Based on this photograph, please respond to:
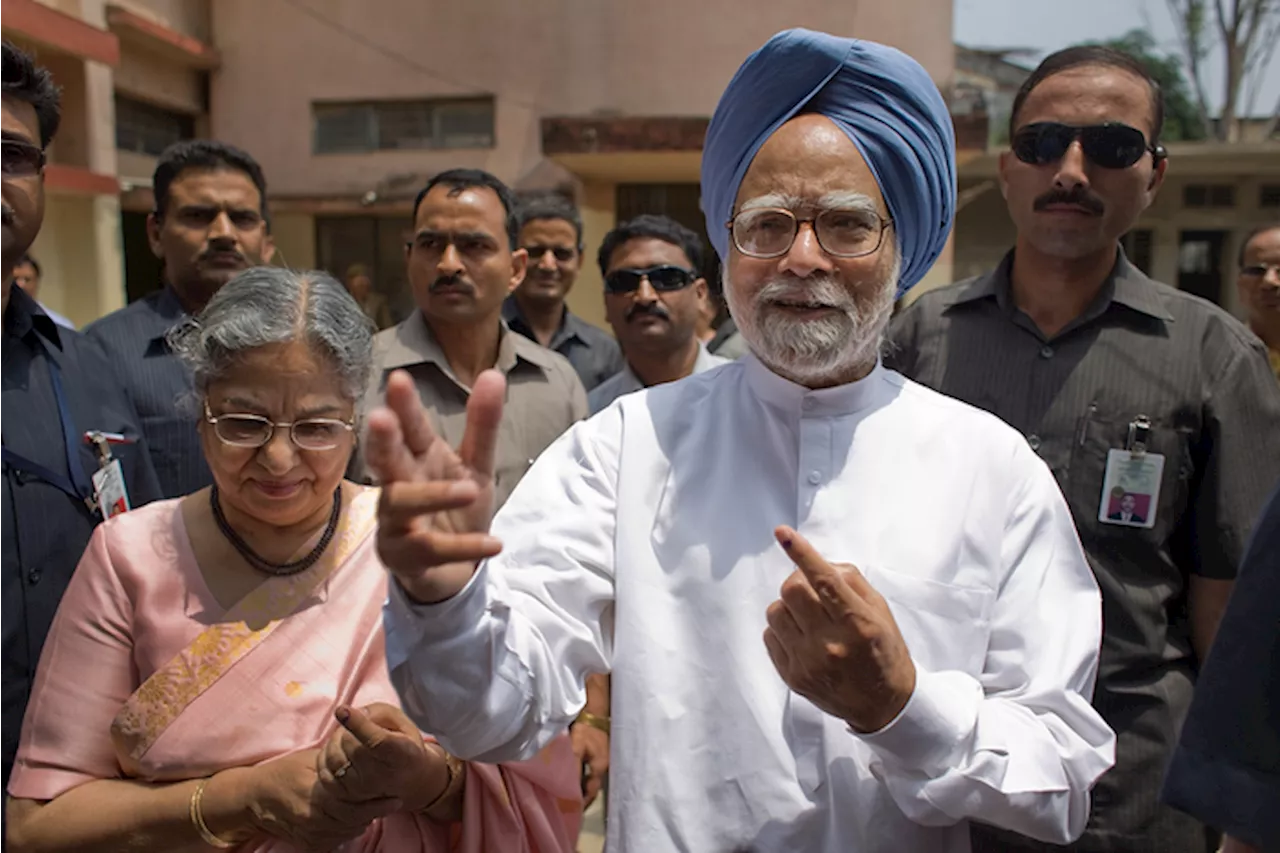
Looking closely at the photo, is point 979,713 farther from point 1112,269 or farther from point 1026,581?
point 1112,269

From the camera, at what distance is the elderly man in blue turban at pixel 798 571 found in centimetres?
139

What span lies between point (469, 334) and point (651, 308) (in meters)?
0.94

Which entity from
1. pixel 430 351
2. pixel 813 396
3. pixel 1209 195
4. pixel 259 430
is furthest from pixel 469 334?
pixel 1209 195

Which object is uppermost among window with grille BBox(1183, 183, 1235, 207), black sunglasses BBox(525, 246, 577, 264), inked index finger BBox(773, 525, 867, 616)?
window with grille BBox(1183, 183, 1235, 207)

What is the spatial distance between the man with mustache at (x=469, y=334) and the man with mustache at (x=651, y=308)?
51 cm

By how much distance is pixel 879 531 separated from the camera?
5.53 ft

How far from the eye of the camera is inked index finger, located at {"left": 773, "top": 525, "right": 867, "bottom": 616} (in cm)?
134

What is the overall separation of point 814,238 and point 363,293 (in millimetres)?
11722

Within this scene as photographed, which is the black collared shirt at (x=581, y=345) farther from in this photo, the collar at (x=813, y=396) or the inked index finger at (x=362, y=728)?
the inked index finger at (x=362, y=728)

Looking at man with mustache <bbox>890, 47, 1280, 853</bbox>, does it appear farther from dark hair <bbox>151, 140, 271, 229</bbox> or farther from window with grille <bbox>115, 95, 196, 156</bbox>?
window with grille <bbox>115, 95, 196, 156</bbox>

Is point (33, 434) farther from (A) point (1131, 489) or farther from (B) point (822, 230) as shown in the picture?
(A) point (1131, 489)

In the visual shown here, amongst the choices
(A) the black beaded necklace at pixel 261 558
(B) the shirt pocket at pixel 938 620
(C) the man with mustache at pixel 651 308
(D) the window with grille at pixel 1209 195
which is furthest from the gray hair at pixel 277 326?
(D) the window with grille at pixel 1209 195

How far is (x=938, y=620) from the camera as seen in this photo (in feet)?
5.31

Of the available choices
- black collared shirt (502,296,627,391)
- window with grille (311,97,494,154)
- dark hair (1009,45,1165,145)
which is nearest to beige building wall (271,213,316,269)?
window with grille (311,97,494,154)
